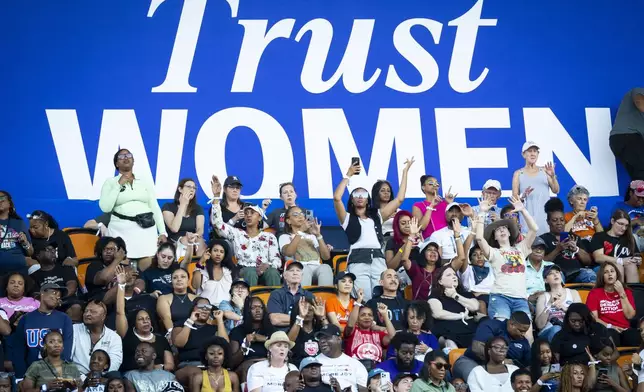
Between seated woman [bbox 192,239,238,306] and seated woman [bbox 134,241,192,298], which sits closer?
seated woman [bbox 192,239,238,306]

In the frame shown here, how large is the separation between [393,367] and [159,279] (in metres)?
2.32

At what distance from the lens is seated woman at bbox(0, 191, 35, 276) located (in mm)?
13234

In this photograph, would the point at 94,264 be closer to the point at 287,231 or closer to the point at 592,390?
the point at 287,231

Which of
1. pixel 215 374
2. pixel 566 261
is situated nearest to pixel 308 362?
pixel 215 374

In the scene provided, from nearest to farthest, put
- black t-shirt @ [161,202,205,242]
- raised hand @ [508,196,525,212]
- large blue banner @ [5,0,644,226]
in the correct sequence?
raised hand @ [508,196,525,212] < black t-shirt @ [161,202,205,242] < large blue banner @ [5,0,644,226]

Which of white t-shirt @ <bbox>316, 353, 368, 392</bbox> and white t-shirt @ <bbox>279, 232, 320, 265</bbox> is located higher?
white t-shirt @ <bbox>279, 232, 320, 265</bbox>

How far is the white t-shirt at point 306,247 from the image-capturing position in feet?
45.0

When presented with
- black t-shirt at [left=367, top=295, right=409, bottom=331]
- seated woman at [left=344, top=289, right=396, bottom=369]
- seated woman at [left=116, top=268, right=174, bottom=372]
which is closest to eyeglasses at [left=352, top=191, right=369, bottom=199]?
black t-shirt at [left=367, top=295, right=409, bottom=331]

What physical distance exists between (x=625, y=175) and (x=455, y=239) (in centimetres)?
302

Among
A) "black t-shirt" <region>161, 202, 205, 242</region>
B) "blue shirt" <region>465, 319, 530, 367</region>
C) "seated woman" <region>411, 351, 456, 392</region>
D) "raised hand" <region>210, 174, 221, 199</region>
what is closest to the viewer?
"seated woman" <region>411, 351, 456, 392</region>

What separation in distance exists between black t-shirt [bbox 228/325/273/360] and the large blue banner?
309 centimetres

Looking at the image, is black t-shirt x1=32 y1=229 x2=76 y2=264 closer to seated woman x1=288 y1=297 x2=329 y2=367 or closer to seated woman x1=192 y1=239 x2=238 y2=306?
seated woman x1=192 y1=239 x2=238 y2=306

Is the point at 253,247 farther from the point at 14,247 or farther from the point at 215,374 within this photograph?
the point at 14,247

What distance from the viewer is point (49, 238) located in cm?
1357
